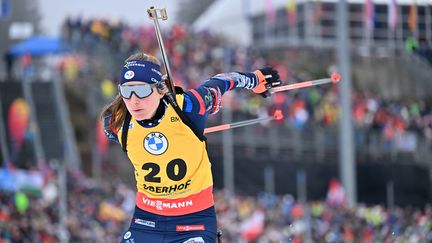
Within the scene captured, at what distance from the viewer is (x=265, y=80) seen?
6.25m

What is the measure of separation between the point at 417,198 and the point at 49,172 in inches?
314

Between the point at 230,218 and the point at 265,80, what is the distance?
12390 millimetres

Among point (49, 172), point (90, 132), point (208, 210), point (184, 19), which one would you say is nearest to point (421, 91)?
point (90, 132)

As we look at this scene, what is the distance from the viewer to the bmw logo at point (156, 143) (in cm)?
536

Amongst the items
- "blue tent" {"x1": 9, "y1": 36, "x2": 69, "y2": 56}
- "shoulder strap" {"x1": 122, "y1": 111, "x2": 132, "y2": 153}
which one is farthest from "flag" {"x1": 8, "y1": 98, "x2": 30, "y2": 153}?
"shoulder strap" {"x1": 122, "y1": 111, "x2": 132, "y2": 153}

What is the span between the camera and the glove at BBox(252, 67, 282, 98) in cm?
623

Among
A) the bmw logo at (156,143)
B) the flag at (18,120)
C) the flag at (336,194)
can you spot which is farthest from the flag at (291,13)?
the bmw logo at (156,143)

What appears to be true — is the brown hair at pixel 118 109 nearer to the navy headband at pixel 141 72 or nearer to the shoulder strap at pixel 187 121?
the navy headband at pixel 141 72

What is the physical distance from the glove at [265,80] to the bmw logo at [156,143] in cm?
107

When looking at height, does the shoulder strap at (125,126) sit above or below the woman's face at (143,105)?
below

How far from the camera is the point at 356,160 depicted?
72.9 feet

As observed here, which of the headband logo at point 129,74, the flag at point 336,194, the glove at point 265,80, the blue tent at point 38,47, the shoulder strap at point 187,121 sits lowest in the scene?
the flag at point 336,194

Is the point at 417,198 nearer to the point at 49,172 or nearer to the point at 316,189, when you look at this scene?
the point at 316,189

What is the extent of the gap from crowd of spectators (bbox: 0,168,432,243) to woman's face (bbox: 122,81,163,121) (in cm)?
899
